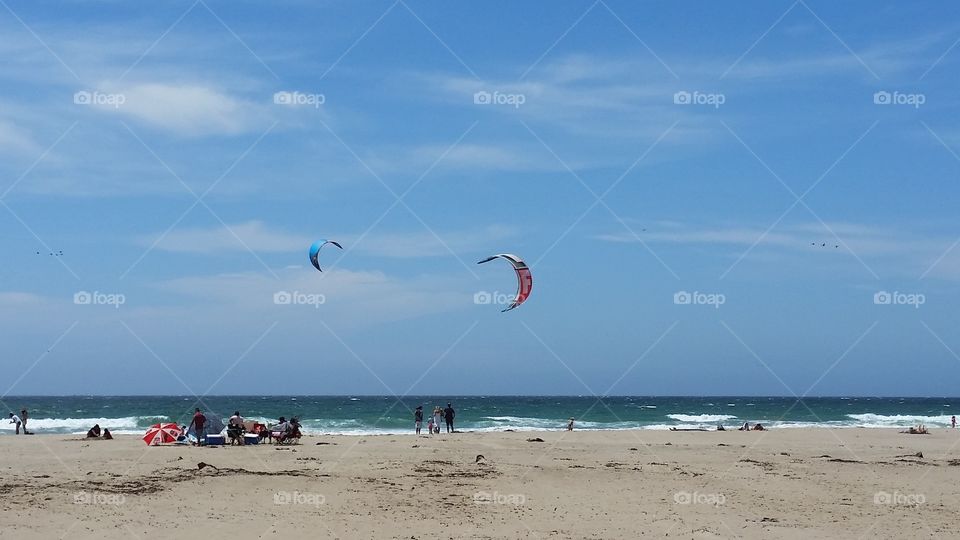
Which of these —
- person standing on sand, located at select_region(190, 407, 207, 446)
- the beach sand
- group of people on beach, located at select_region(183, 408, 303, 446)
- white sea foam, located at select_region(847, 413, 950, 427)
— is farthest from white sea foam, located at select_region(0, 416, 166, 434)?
white sea foam, located at select_region(847, 413, 950, 427)

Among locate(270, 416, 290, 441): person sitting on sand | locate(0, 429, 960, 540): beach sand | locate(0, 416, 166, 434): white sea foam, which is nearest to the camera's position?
locate(0, 429, 960, 540): beach sand

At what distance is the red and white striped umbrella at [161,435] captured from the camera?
2119 cm

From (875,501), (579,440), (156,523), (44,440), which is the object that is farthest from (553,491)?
(44,440)

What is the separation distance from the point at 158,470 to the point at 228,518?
5.03m

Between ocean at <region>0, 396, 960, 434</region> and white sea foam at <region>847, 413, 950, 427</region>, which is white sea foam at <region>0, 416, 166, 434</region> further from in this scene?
white sea foam at <region>847, 413, 950, 427</region>

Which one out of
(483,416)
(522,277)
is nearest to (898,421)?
(483,416)

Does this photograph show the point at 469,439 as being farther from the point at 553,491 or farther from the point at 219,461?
the point at 553,491

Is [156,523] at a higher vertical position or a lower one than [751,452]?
lower

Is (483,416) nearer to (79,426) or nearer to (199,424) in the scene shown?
(79,426)

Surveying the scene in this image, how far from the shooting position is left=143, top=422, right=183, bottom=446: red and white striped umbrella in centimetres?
2119

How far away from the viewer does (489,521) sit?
1145 cm

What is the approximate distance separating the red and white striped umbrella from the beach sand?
48cm

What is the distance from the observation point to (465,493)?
44.4ft

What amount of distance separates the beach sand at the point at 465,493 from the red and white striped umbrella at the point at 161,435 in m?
0.48
